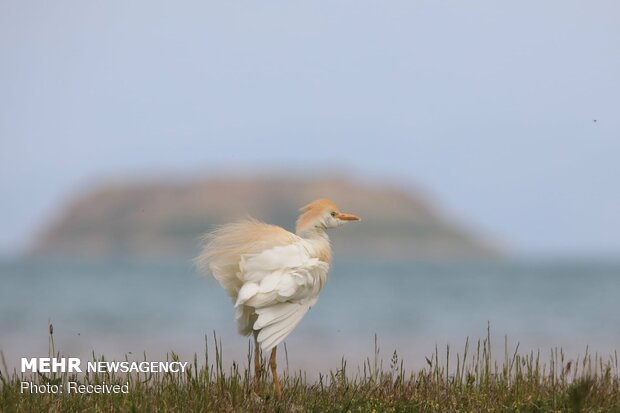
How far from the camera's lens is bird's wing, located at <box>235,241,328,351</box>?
269 inches

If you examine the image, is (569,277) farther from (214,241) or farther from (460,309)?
(214,241)

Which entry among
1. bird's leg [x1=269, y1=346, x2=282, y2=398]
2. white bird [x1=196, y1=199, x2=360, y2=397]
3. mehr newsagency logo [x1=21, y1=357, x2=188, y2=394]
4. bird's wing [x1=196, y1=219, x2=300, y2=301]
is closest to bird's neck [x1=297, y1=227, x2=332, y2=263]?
white bird [x1=196, y1=199, x2=360, y2=397]

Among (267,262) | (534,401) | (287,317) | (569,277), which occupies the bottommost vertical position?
(569,277)

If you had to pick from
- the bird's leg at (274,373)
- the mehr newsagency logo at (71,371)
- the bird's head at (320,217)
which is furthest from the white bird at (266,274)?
the mehr newsagency logo at (71,371)

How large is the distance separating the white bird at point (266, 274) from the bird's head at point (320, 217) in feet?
0.65

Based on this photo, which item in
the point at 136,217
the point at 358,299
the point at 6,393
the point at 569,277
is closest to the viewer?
the point at 6,393

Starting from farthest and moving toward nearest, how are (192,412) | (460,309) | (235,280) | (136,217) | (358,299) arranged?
(136,217), (358,299), (460,309), (235,280), (192,412)

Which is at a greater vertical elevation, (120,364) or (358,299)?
(120,364)

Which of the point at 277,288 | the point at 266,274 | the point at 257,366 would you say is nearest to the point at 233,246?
the point at 266,274

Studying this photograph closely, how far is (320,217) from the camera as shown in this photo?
775cm

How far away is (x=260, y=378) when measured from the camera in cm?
707

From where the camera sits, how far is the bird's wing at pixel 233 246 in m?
7.16

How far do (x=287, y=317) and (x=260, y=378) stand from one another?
564 mm

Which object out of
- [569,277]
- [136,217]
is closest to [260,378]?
[569,277]
